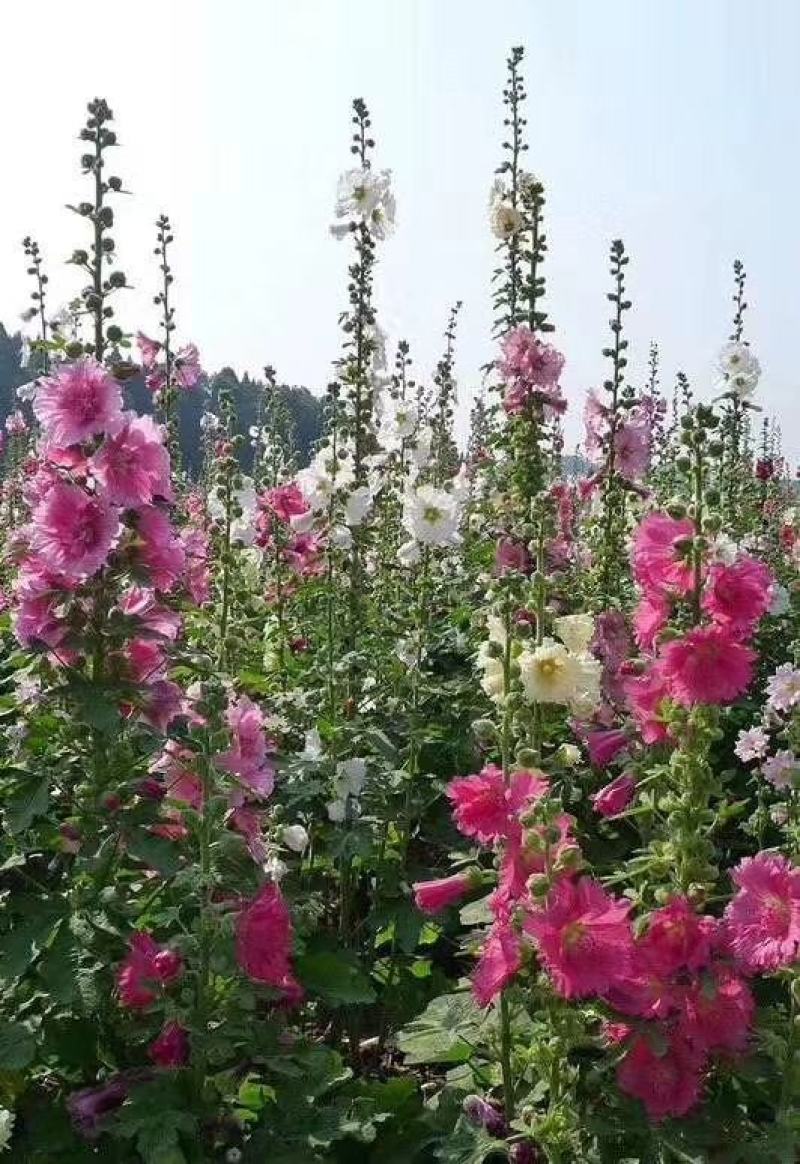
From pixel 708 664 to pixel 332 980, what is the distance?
1.27m

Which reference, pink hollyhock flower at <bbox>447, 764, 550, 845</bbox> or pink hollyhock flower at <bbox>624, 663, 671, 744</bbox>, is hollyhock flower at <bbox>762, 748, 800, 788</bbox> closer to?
pink hollyhock flower at <bbox>624, 663, 671, 744</bbox>

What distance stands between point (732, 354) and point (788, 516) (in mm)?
2258

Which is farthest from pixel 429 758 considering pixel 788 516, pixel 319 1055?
pixel 788 516

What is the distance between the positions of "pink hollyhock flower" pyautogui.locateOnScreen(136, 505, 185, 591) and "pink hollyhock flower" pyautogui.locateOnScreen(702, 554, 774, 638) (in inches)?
49.0

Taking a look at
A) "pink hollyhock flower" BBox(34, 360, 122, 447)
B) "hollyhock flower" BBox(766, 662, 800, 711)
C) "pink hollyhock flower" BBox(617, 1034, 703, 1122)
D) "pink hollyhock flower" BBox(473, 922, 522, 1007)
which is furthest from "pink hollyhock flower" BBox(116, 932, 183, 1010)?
"hollyhock flower" BBox(766, 662, 800, 711)

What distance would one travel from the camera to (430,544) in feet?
16.2

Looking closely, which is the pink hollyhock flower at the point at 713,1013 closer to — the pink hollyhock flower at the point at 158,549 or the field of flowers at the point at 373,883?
the field of flowers at the point at 373,883

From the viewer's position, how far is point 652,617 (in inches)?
108

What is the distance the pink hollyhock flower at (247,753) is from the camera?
2.87 m

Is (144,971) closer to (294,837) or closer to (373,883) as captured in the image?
(294,837)

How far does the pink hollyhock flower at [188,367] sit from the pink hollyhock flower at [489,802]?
12.8ft

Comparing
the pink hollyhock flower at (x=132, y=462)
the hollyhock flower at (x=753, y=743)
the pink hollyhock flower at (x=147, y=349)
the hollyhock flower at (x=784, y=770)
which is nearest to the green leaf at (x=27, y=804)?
the pink hollyhock flower at (x=132, y=462)

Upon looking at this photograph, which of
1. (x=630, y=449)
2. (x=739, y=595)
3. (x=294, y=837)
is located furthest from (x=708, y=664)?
(x=630, y=449)

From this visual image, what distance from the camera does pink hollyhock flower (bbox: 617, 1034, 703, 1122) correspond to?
2293 millimetres
